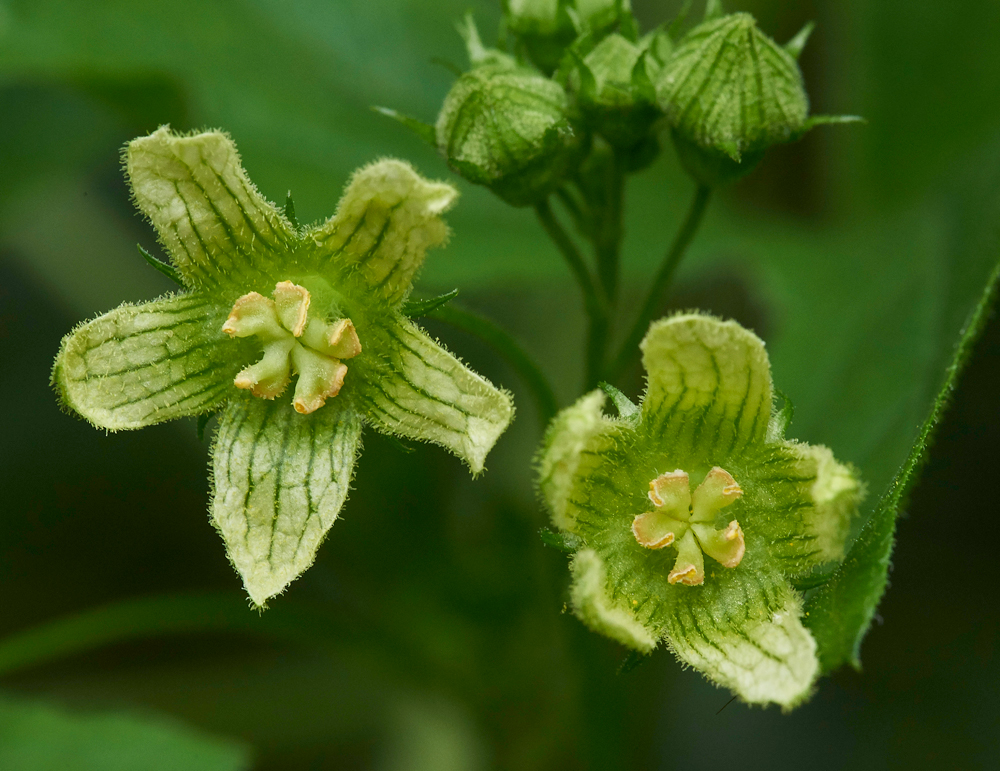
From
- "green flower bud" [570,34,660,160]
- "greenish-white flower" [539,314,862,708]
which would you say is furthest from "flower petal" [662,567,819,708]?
"green flower bud" [570,34,660,160]

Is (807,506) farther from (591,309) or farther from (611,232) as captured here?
(611,232)

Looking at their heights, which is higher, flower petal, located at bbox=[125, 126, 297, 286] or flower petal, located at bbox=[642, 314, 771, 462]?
flower petal, located at bbox=[125, 126, 297, 286]

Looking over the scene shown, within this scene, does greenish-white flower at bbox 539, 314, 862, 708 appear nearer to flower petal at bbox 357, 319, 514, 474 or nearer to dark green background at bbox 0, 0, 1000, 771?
flower petal at bbox 357, 319, 514, 474

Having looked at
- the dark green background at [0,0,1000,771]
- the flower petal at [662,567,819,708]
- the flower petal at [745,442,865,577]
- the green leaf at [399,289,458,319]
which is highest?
the green leaf at [399,289,458,319]

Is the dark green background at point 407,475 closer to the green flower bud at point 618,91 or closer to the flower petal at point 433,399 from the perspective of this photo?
the flower petal at point 433,399

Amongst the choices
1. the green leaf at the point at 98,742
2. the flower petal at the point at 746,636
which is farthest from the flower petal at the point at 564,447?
the green leaf at the point at 98,742

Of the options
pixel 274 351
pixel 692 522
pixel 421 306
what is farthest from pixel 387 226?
pixel 692 522
